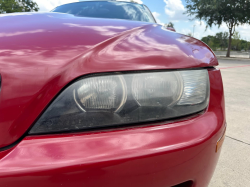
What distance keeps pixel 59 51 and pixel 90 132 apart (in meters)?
0.32

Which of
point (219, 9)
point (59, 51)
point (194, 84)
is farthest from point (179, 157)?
point (219, 9)

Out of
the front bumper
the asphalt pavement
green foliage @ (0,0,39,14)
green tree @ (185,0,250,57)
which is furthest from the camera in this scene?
green foliage @ (0,0,39,14)

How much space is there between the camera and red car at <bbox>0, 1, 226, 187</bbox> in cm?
61

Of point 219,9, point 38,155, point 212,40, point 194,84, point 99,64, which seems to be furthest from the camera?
point 212,40

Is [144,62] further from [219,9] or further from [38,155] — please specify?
[219,9]

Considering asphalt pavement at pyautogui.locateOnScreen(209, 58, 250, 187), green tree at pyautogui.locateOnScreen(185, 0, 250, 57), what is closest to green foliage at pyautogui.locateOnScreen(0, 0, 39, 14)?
green tree at pyautogui.locateOnScreen(185, 0, 250, 57)

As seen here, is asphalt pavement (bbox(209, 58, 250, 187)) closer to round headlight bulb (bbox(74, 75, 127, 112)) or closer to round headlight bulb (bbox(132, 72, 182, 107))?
round headlight bulb (bbox(132, 72, 182, 107))

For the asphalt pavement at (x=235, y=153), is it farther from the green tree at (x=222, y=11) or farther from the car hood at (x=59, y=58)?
the green tree at (x=222, y=11)

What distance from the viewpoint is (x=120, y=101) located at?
74 centimetres

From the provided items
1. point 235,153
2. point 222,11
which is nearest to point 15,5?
point 222,11

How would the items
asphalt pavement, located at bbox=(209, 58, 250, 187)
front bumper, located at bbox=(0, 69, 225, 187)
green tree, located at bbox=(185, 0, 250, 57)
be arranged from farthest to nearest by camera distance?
green tree, located at bbox=(185, 0, 250, 57) → asphalt pavement, located at bbox=(209, 58, 250, 187) → front bumper, located at bbox=(0, 69, 225, 187)

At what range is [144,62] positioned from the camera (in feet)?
2.44

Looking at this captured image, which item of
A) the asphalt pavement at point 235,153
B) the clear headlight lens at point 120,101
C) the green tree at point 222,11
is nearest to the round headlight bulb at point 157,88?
the clear headlight lens at point 120,101

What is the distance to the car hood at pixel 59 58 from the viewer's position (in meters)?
0.64
